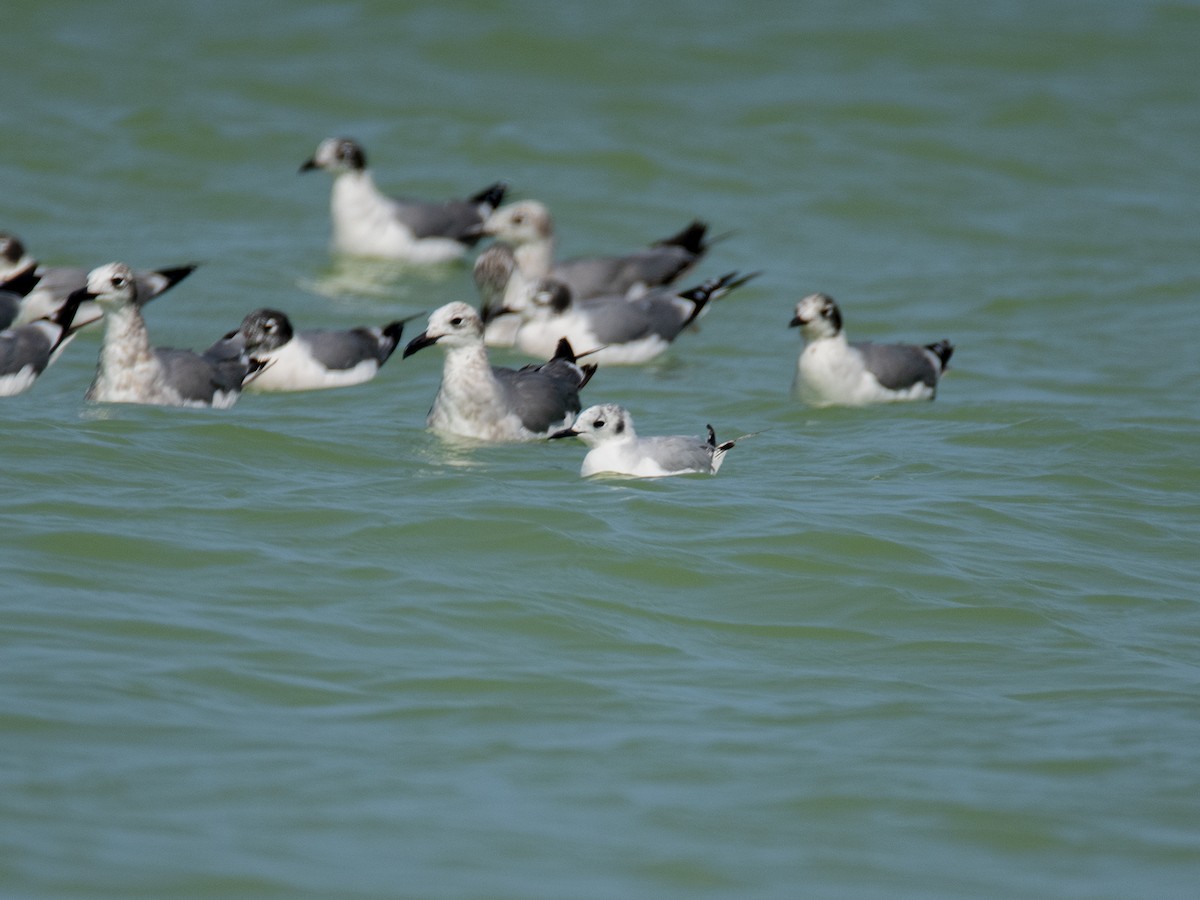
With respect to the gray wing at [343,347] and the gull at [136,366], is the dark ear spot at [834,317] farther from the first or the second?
the gull at [136,366]

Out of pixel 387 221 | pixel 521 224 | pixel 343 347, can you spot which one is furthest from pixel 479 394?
pixel 387 221

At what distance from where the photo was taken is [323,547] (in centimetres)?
771

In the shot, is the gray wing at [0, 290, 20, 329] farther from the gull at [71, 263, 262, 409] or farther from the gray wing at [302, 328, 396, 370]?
the gray wing at [302, 328, 396, 370]

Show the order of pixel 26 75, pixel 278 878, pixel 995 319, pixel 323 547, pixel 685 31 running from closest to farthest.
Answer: pixel 278 878
pixel 323 547
pixel 995 319
pixel 26 75
pixel 685 31

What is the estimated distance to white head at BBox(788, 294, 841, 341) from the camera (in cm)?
1180

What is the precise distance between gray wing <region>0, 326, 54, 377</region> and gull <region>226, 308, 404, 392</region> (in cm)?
120

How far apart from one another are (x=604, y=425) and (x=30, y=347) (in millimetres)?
4192

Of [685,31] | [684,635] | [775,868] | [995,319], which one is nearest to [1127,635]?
[684,635]

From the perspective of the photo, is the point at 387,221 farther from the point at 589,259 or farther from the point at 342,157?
the point at 589,259

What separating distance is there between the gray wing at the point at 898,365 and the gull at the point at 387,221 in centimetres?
549

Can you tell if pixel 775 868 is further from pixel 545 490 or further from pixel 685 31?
pixel 685 31

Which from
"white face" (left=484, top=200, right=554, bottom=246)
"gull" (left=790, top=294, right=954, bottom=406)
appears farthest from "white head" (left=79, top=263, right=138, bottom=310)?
"white face" (left=484, top=200, right=554, bottom=246)

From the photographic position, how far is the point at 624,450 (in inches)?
360

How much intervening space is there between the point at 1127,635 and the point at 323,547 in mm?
3339
